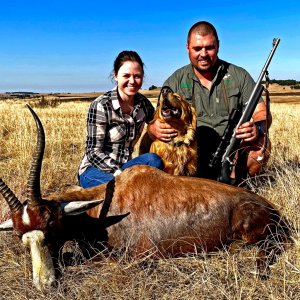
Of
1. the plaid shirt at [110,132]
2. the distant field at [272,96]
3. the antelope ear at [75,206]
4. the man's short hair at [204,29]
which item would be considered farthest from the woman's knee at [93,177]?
the distant field at [272,96]

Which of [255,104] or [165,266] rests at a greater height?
[255,104]

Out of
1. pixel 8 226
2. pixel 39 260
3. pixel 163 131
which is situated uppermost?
pixel 163 131

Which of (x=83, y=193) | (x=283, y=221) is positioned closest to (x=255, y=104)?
(x=283, y=221)

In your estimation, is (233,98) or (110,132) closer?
(110,132)

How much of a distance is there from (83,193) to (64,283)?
1.02 meters

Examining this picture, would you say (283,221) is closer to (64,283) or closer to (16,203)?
(64,283)

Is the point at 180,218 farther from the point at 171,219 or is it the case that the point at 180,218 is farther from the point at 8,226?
the point at 8,226

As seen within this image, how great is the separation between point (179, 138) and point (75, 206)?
2580 mm

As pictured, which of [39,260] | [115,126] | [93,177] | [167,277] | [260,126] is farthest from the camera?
[260,126]

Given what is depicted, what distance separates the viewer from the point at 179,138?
20.4ft

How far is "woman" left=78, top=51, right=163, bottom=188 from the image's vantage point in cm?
584

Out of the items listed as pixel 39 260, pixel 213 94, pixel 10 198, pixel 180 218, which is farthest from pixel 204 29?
pixel 39 260

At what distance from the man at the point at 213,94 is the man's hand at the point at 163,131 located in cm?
106

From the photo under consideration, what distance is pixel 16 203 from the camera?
148 inches
